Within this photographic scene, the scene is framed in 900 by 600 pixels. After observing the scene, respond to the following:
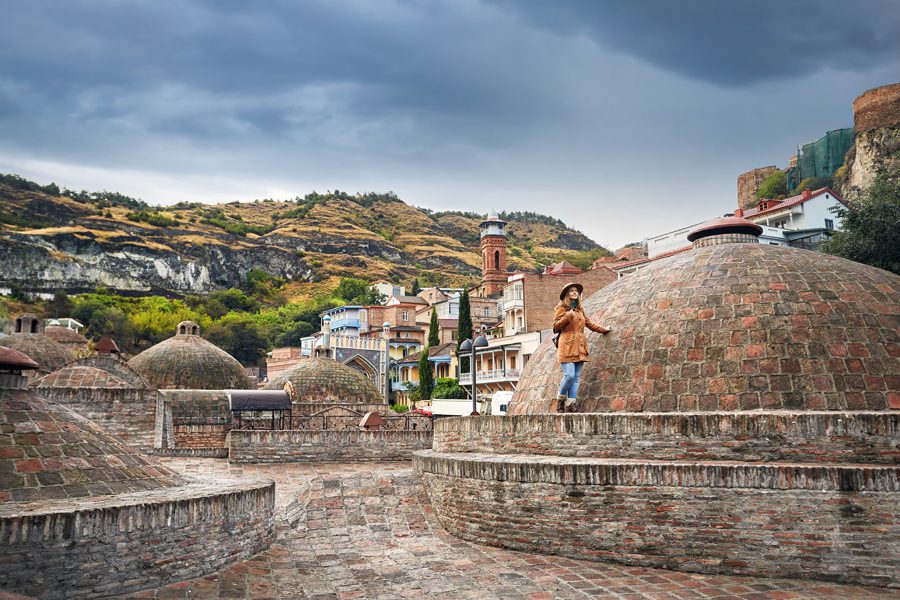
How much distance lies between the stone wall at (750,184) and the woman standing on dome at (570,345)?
77.4m

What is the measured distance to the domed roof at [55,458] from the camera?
7426 millimetres

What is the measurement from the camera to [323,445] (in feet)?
60.1

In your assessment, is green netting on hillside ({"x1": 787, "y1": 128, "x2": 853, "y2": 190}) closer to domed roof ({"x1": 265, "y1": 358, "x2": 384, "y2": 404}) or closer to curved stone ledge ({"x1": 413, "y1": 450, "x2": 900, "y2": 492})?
domed roof ({"x1": 265, "y1": 358, "x2": 384, "y2": 404})

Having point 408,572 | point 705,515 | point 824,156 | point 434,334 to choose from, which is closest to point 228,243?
point 434,334

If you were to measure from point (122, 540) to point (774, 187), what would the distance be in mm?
81011

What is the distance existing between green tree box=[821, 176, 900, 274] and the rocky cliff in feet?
308

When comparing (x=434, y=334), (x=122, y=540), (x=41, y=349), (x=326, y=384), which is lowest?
(x=122, y=540)

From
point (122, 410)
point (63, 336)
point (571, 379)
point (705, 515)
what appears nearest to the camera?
point (705, 515)

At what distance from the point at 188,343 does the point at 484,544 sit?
23643mm

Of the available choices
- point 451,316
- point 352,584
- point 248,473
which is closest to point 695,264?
point 352,584

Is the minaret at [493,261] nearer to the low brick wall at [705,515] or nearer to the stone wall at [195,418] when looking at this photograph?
the stone wall at [195,418]

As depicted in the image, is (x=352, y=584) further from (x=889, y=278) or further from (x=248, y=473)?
(x=889, y=278)

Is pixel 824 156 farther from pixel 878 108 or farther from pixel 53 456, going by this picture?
Answer: pixel 53 456

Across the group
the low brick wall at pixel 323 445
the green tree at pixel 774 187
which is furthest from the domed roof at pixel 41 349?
the green tree at pixel 774 187
